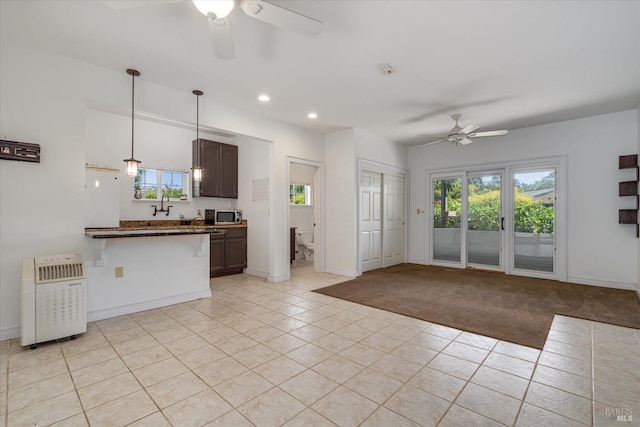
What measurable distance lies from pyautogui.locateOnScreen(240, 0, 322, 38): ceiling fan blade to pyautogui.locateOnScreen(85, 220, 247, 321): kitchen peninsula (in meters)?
2.54

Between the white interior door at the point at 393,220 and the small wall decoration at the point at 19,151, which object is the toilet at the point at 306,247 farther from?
the small wall decoration at the point at 19,151

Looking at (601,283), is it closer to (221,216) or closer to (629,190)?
(629,190)

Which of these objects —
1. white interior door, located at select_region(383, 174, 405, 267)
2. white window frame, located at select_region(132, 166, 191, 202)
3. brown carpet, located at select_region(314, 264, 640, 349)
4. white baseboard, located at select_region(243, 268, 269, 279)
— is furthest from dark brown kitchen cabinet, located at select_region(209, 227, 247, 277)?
white interior door, located at select_region(383, 174, 405, 267)

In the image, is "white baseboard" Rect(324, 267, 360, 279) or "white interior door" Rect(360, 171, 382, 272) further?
"white interior door" Rect(360, 171, 382, 272)

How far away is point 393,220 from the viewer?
6715mm

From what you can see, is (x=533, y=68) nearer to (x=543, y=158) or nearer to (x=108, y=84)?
(x=543, y=158)

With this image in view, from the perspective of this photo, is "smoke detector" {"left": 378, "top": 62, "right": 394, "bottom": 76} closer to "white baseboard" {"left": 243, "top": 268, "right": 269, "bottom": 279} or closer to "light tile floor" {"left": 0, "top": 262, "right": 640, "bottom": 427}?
"light tile floor" {"left": 0, "top": 262, "right": 640, "bottom": 427}

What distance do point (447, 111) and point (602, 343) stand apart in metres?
3.39

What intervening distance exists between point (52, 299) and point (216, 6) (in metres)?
2.83

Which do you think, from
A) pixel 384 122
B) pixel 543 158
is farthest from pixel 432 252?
pixel 384 122

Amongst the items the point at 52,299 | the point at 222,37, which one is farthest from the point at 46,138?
the point at 222,37

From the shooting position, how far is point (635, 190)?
4.46 m

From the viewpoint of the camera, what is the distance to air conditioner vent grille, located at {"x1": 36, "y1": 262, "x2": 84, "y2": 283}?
2.68 metres

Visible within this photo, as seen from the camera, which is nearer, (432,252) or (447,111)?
(447,111)
